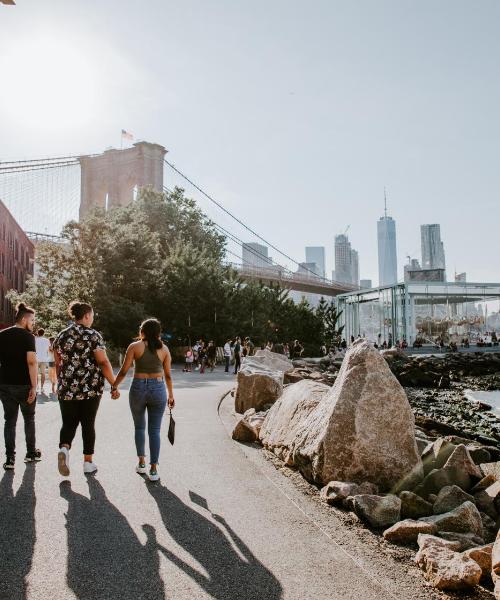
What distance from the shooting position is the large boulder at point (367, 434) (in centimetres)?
552

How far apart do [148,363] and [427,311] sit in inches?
2574

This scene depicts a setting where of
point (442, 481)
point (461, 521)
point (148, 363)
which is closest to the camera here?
point (461, 521)

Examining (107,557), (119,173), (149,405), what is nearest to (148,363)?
(149,405)

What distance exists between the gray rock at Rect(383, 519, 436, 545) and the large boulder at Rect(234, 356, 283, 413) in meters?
6.88

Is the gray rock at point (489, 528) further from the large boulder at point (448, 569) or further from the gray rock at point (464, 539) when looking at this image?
the large boulder at point (448, 569)

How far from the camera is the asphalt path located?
335 centimetres

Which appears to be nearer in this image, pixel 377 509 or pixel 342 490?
pixel 377 509

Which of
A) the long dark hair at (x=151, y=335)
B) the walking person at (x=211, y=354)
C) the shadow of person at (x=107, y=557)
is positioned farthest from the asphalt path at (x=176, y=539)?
the walking person at (x=211, y=354)

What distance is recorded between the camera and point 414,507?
485cm

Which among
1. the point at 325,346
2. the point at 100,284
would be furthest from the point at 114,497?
the point at 325,346

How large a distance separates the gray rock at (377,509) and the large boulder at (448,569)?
33.6 inches

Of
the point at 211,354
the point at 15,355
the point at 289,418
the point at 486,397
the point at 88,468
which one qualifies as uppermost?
the point at 15,355

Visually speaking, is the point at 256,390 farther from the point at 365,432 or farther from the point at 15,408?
the point at 365,432

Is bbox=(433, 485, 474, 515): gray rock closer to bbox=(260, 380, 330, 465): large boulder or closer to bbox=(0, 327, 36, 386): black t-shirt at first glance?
bbox=(260, 380, 330, 465): large boulder
